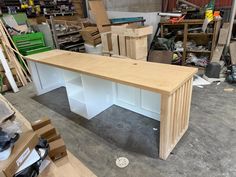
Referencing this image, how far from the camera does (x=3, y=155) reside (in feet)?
2.91

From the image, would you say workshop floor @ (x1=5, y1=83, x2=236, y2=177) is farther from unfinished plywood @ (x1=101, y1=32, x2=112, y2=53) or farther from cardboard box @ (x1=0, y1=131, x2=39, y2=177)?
unfinished plywood @ (x1=101, y1=32, x2=112, y2=53)

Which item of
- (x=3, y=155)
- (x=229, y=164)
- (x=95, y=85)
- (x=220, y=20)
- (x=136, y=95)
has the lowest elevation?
(x=229, y=164)

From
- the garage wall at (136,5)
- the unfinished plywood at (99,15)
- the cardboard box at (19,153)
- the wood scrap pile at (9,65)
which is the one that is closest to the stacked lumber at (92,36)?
the unfinished plywood at (99,15)

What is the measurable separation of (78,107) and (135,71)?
111cm

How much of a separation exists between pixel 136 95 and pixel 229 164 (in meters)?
1.28

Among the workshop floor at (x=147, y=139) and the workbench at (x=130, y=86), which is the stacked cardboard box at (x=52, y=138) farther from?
the workbench at (x=130, y=86)

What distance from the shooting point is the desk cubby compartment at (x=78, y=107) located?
2.43 metres

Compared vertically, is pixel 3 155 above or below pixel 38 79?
above

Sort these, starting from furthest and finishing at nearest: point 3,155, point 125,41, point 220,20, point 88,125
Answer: point 220,20 < point 125,41 < point 88,125 < point 3,155

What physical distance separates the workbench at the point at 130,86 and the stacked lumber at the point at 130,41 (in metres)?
0.77

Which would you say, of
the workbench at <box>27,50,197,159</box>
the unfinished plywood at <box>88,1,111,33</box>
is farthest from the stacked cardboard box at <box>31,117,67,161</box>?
the unfinished plywood at <box>88,1,111,33</box>

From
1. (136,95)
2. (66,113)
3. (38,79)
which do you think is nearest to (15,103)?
(38,79)

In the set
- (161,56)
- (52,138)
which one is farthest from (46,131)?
(161,56)

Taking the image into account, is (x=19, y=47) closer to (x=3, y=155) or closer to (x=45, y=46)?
(x=45, y=46)
